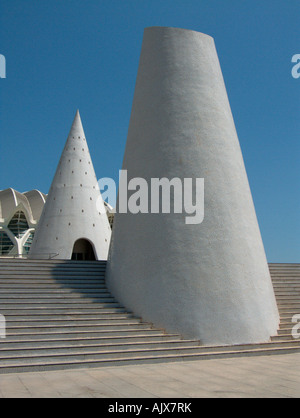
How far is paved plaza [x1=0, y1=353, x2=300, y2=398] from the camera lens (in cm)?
474

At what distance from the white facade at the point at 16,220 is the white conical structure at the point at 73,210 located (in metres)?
18.5

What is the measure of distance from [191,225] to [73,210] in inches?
380

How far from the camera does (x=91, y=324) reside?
301 inches

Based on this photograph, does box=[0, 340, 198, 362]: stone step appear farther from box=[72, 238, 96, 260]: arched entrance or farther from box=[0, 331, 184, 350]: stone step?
box=[72, 238, 96, 260]: arched entrance

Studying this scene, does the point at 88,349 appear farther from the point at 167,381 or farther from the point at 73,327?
the point at 167,381

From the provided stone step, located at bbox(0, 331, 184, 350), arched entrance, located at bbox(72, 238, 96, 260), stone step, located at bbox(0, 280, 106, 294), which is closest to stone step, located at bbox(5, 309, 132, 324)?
stone step, located at bbox(0, 331, 184, 350)

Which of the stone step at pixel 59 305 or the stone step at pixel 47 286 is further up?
the stone step at pixel 47 286

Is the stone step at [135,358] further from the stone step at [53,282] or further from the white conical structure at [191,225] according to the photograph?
the stone step at [53,282]

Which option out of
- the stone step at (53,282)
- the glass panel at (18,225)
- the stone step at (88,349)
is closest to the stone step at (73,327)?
the stone step at (88,349)

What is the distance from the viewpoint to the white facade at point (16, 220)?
35.2 meters

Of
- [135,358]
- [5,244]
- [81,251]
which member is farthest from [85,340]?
[5,244]

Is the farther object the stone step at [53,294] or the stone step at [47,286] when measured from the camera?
the stone step at [47,286]

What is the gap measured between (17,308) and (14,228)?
30.0 metres

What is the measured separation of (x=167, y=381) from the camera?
536 cm
